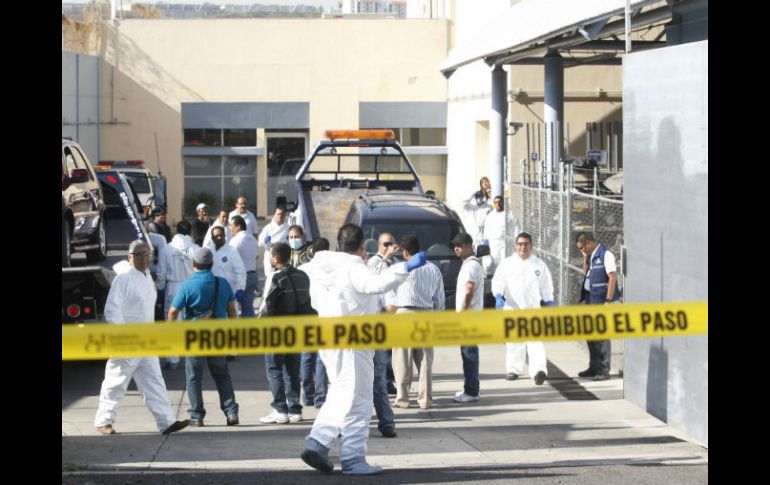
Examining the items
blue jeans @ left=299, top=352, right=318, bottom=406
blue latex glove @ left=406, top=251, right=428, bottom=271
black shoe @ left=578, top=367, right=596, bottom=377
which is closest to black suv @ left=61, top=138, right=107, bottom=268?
blue jeans @ left=299, top=352, right=318, bottom=406

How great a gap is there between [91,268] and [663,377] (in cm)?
577

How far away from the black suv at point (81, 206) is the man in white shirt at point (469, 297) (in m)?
4.32

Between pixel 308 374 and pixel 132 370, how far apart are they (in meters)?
2.18

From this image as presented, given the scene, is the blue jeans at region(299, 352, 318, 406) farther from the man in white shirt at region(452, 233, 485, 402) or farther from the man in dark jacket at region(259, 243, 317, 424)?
the man in white shirt at region(452, 233, 485, 402)

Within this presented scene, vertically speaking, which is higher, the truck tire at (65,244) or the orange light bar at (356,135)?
the orange light bar at (356,135)

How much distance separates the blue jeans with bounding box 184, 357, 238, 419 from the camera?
10.9 m

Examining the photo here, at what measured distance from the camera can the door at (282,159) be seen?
36.4m

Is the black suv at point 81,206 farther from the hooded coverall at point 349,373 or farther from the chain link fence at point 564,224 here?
the chain link fence at point 564,224

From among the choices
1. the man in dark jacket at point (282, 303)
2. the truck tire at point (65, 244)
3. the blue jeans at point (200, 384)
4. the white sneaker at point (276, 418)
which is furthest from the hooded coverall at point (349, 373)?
the truck tire at point (65, 244)

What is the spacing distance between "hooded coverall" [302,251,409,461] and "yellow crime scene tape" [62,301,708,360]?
857 mm

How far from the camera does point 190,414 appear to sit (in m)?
11.1

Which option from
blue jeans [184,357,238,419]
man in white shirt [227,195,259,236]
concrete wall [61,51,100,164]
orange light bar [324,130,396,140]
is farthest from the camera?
concrete wall [61,51,100,164]

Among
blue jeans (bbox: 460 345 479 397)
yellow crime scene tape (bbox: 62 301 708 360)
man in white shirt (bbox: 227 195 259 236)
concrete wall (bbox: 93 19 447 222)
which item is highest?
concrete wall (bbox: 93 19 447 222)
